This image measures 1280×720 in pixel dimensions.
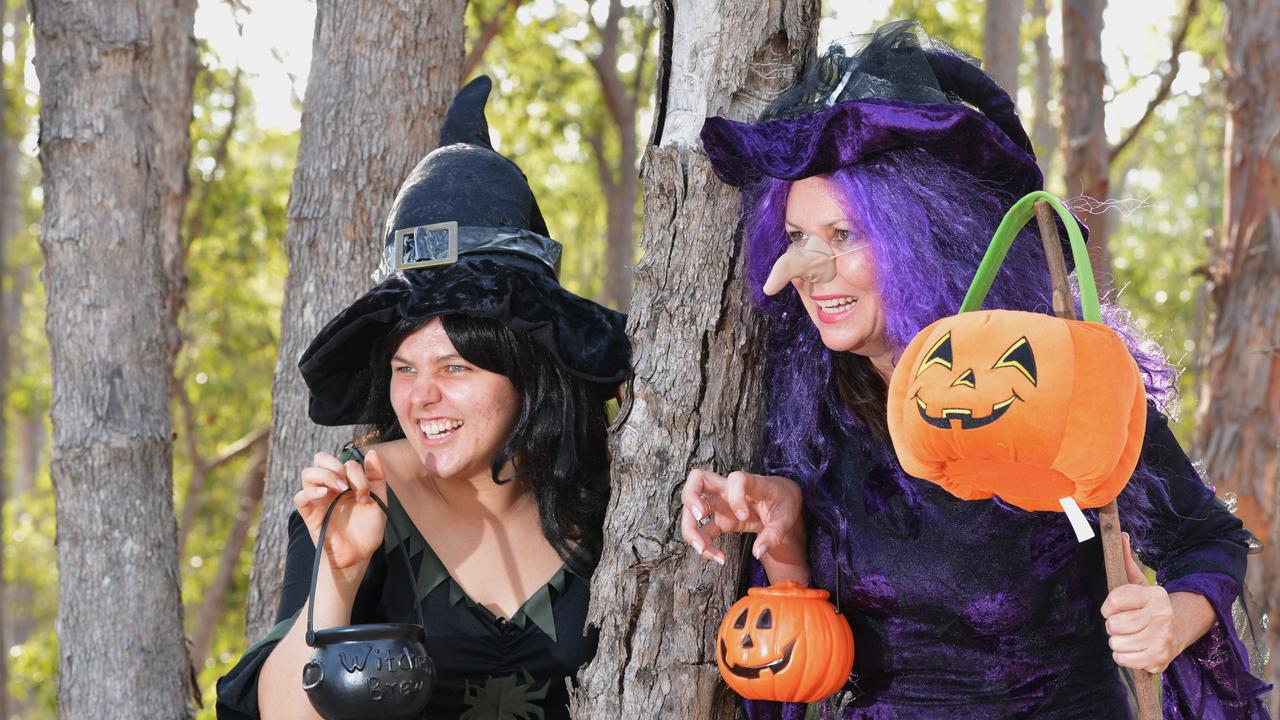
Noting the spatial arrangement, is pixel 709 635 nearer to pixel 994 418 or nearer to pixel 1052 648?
pixel 1052 648

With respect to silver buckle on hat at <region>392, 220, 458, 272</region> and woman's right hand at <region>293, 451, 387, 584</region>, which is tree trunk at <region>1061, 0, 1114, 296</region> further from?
woman's right hand at <region>293, 451, 387, 584</region>

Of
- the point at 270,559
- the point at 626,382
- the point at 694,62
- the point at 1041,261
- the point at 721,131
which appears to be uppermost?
the point at 694,62

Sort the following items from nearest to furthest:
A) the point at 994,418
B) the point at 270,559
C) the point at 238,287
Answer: the point at 994,418 < the point at 270,559 < the point at 238,287

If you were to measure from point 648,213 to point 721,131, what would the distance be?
10.9 inches

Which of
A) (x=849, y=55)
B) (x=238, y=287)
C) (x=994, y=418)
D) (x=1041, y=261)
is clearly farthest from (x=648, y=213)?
(x=238, y=287)

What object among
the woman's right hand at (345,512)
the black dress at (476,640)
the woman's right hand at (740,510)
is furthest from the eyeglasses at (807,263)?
the black dress at (476,640)

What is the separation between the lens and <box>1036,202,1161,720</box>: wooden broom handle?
6.93ft

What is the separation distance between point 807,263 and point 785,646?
0.80 meters

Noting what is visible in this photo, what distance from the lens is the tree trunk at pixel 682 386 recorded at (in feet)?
9.05

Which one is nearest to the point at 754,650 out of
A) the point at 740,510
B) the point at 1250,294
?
the point at 740,510

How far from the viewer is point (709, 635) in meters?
2.82

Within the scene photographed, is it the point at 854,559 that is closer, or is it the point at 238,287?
the point at 854,559

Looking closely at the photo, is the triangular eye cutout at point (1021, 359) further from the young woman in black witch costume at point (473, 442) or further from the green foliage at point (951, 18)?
the green foliage at point (951, 18)

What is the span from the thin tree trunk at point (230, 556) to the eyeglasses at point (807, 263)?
20.4 ft
